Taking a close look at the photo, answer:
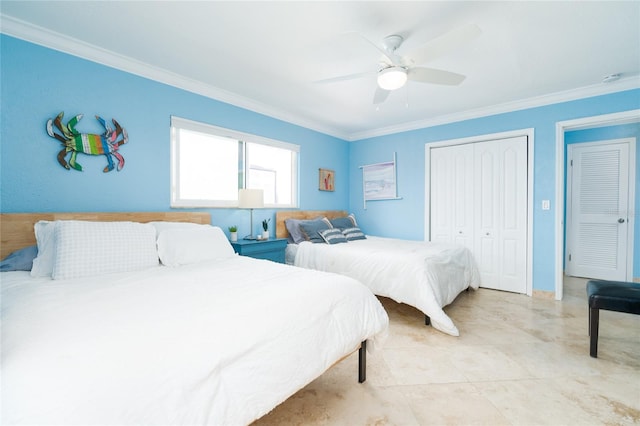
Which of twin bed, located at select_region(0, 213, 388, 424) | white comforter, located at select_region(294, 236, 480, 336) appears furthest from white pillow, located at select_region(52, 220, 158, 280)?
white comforter, located at select_region(294, 236, 480, 336)

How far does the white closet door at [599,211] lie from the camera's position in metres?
4.17

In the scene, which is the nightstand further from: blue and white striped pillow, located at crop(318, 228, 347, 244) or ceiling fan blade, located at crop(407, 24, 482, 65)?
ceiling fan blade, located at crop(407, 24, 482, 65)

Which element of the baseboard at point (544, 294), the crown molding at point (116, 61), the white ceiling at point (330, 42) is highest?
the white ceiling at point (330, 42)

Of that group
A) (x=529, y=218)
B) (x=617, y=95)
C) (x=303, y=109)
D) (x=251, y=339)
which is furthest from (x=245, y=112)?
(x=617, y=95)

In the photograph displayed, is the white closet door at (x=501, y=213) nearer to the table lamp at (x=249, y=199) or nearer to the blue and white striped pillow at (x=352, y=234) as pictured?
the blue and white striped pillow at (x=352, y=234)

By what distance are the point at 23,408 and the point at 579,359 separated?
3.12 metres

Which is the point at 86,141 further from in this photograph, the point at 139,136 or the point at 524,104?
the point at 524,104

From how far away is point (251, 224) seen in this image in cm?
368

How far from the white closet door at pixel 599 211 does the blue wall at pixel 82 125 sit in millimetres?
5476

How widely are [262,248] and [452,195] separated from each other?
2938mm

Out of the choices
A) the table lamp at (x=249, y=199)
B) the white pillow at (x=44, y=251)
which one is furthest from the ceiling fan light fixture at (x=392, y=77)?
the white pillow at (x=44, y=251)

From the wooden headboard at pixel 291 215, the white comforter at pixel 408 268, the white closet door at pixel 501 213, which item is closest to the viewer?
the white comforter at pixel 408 268

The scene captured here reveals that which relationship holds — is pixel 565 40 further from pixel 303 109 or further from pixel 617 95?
pixel 303 109

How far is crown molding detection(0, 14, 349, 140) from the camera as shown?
2119mm
